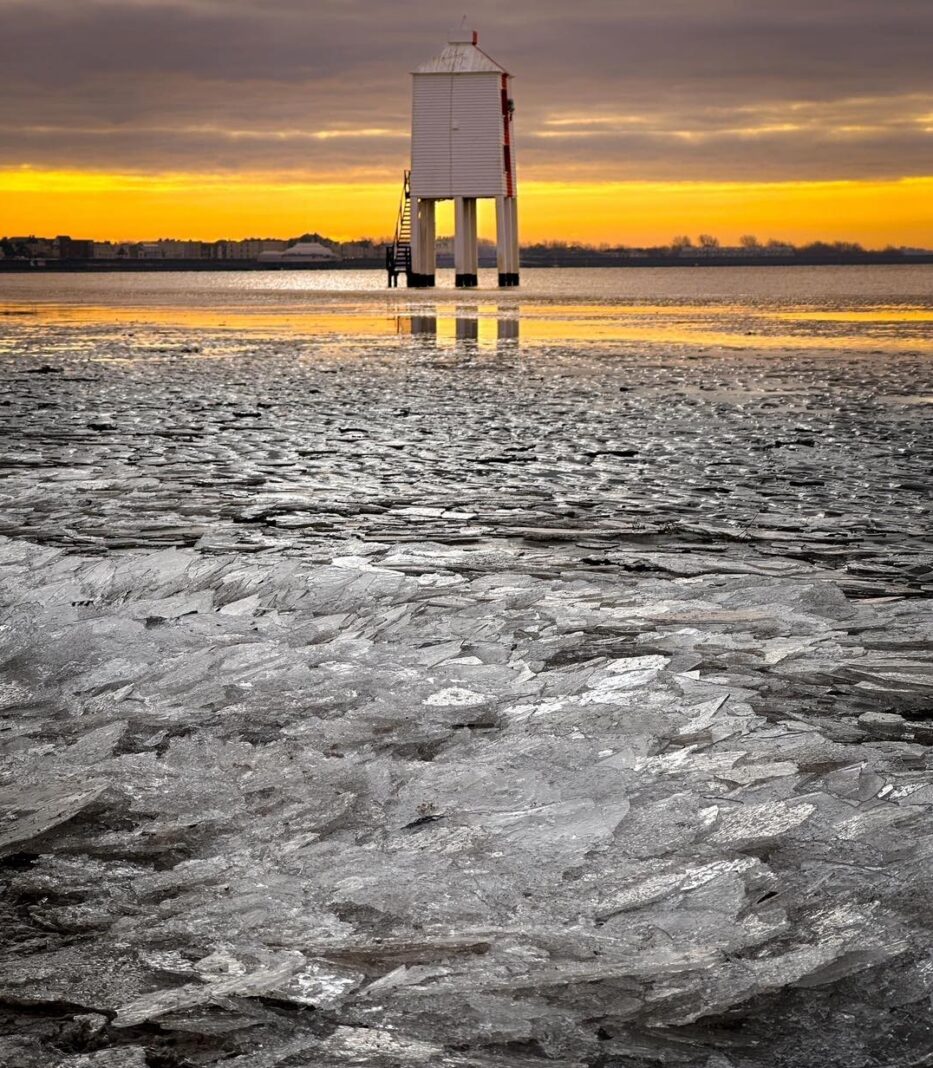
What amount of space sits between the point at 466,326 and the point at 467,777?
19444 mm

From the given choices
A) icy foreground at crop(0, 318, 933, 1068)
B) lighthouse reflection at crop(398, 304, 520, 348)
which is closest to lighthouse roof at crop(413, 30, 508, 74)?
lighthouse reflection at crop(398, 304, 520, 348)

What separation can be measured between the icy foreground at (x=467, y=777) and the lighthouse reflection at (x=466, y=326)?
11865 mm

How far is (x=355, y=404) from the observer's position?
9477 millimetres

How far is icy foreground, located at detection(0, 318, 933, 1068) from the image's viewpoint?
5.97 feet

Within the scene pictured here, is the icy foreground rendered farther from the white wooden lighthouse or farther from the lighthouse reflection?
the white wooden lighthouse

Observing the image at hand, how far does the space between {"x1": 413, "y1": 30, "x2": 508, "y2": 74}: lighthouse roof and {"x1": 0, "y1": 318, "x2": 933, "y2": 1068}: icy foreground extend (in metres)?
40.7

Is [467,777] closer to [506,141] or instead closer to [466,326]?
[466,326]

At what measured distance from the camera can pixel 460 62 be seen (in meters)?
44.1

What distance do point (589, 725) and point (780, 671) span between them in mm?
588

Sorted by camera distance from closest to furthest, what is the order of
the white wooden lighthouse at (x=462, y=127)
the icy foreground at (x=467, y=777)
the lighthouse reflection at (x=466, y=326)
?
the icy foreground at (x=467, y=777) < the lighthouse reflection at (x=466, y=326) < the white wooden lighthouse at (x=462, y=127)

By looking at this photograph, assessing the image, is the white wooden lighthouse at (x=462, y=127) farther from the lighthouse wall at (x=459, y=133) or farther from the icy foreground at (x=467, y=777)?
the icy foreground at (x=467, y=777)

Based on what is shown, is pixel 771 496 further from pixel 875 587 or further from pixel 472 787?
pixel 472 787

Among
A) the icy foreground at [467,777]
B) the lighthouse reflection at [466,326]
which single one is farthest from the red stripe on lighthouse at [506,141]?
the icy foreground at [467,777]

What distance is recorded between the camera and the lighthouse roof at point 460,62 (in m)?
43.8
